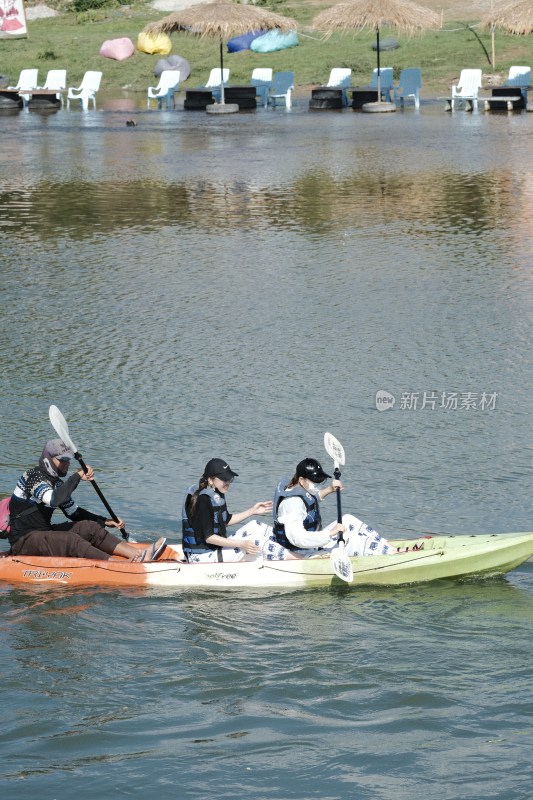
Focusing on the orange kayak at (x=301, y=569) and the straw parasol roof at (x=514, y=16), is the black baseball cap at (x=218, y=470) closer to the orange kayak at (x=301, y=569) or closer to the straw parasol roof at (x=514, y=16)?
the orange kayak at (x=301, y=569)

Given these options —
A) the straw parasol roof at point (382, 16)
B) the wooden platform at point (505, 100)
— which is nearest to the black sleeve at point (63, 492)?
the wooden platform at point (505, 100)

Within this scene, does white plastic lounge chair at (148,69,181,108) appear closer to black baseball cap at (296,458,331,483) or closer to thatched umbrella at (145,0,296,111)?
thatched umbrella at (145,0,296,111)

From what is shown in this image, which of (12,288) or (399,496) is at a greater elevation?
(12,288)

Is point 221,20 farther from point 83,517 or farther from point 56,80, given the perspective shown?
point 83,517

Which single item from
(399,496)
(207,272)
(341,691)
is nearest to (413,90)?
(207,272)

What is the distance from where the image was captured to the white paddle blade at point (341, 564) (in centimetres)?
847

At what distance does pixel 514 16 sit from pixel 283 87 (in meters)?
7.70

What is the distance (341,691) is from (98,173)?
2103cm

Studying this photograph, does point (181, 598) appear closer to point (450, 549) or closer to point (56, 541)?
point (56, 541)

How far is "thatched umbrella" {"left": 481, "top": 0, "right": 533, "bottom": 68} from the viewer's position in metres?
35.1

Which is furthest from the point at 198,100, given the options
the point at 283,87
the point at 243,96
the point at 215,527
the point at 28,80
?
the point at 215,527

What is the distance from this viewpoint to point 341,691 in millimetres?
7590

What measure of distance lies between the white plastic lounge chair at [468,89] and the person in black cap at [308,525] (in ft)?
93.7

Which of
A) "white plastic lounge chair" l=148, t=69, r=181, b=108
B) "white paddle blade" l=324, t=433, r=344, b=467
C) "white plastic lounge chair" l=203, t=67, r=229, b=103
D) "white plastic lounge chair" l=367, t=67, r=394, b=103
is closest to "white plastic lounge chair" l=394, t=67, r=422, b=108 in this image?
"white plastic lounge chair" l=367, t=67, r=394, b=103
